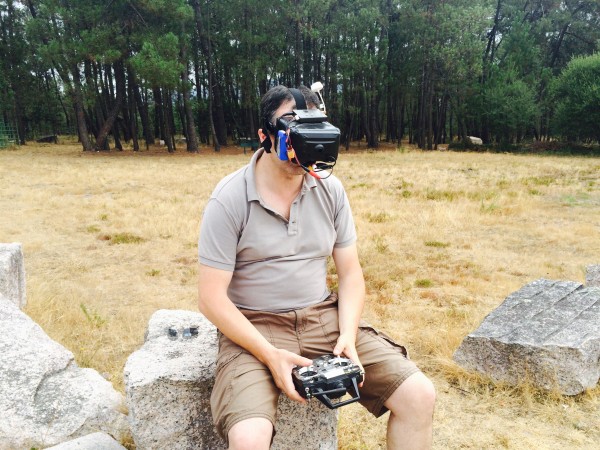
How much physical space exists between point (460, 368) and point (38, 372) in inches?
115

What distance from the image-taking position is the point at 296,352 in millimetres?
2367

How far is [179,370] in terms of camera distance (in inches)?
94.6

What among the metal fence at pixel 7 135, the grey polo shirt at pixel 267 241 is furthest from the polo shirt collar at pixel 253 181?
the metal fence at pixel 7 135

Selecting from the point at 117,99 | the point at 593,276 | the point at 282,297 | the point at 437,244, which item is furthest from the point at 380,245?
the point at 117,99

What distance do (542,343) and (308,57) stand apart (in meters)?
31.7

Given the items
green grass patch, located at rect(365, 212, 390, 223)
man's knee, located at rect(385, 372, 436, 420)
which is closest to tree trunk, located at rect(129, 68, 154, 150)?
green grass patch, located at rect(365, 212, 390, 223)

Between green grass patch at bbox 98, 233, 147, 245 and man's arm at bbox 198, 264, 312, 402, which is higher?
man's arm at bbox 198, 264, 312, 402

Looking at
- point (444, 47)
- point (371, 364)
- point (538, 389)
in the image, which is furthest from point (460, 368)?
point (444, 47)

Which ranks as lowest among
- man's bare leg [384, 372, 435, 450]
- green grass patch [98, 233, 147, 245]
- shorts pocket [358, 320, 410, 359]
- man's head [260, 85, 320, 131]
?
green grass patch [98, 233, 147, 245]

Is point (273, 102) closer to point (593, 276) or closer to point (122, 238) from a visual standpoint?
point (593, 276)

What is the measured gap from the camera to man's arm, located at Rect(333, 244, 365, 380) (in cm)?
227

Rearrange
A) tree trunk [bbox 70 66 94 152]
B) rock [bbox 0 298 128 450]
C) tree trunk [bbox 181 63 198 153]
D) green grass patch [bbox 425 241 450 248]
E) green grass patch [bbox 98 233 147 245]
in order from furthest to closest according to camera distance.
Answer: tree trunk [bbox 181 63 198 153], tree trunk [bbox 70 66 94 152], green grass patch [bbox 98 233 147 245], green grass patch [bbox 425 241 450 248], rock [bbox 0 298 128 450]

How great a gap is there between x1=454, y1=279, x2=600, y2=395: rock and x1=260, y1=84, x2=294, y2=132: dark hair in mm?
2457

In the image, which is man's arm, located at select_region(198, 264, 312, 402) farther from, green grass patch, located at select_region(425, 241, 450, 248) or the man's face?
green grass patch, located at select_region(425, 241, 450, 248)
